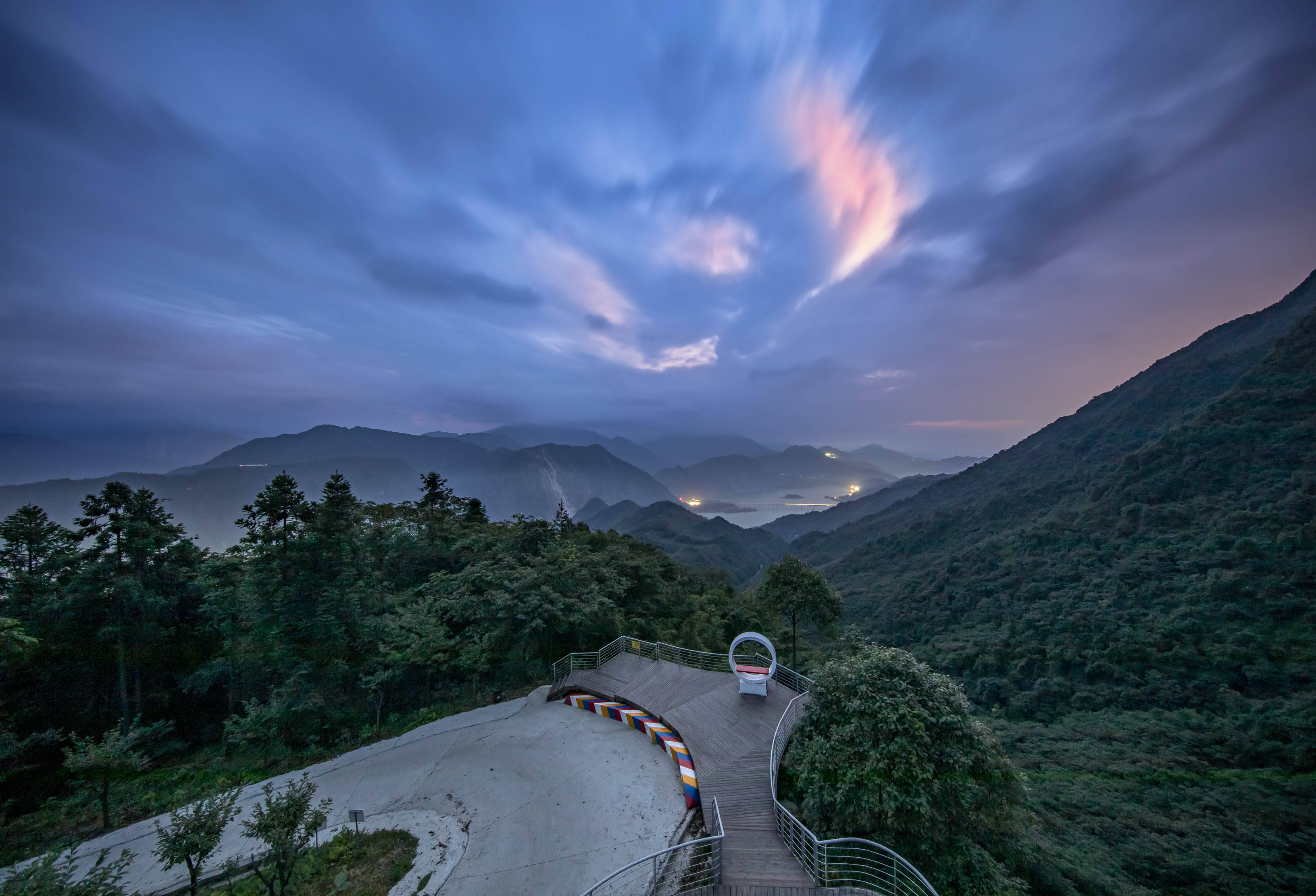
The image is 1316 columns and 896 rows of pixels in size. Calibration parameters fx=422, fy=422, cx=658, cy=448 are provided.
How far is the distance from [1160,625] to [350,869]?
41.8m

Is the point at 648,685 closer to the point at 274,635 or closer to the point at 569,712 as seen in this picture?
the point at 569,712

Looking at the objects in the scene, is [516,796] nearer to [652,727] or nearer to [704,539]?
[652,727]

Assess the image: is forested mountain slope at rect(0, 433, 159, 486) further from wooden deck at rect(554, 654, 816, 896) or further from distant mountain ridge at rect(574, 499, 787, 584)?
wooden deck at rect(554, 654, 816, 896)

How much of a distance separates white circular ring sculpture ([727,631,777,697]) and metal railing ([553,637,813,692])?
1.58 meters

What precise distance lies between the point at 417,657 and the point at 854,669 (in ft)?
49.0

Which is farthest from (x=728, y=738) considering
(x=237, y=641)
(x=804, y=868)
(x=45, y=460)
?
(x=45, y=460)

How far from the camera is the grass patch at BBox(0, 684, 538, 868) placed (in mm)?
10055

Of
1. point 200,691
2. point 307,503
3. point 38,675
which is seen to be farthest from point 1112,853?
point 38,675

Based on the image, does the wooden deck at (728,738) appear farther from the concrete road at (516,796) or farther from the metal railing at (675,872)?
the concrete road at (516,796)

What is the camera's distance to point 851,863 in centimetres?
748

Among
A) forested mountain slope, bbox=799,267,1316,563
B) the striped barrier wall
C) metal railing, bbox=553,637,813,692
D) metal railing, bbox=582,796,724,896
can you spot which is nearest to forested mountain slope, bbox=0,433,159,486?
metal railing, bbox=553,637,813,692

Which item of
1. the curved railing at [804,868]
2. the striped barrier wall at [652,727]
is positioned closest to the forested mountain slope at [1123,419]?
the striped barrier wall at [652,727]

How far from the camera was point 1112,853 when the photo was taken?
12.9 metres

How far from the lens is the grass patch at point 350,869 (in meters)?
7.94
